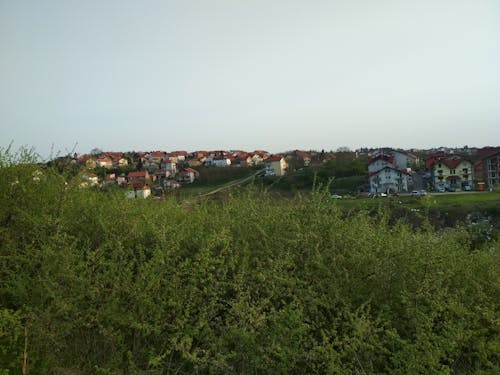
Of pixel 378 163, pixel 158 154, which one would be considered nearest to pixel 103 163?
pixel 378 163

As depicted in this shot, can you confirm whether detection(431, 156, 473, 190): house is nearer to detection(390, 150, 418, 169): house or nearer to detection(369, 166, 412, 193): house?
Result: detection(369, 166, 412, 193): house

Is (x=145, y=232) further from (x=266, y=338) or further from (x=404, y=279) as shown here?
(x=404, y=279)

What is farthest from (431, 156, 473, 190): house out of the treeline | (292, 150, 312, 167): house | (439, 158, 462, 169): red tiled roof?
the treeline

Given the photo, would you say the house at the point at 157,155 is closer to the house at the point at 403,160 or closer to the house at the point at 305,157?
the house at the point at 305,157

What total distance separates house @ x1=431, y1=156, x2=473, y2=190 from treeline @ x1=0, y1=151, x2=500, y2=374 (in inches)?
1851

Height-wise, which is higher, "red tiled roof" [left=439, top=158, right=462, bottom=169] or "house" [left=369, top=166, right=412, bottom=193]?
"red tiled roof" [left=439, top=158, right=462, bottom=169]

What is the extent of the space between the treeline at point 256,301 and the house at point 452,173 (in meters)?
47.0

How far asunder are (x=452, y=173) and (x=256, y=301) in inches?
1973

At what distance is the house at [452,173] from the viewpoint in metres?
47.7

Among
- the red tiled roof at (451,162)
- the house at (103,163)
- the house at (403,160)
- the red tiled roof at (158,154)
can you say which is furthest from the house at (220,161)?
the house at (103,163)

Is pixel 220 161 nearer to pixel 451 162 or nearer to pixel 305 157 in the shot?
pixel 305 157

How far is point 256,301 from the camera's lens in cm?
426

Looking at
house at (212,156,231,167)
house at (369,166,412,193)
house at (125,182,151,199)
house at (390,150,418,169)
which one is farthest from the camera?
house at (212,156,231,167)

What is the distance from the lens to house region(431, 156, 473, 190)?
47.7 metres
